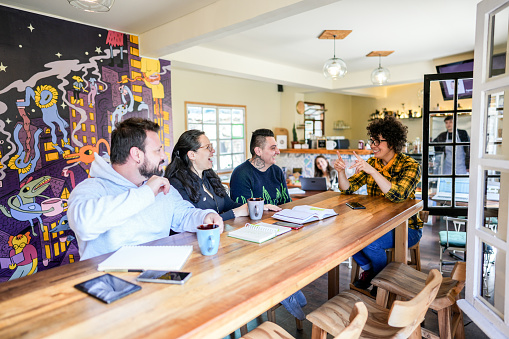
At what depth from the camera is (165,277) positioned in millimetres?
1074

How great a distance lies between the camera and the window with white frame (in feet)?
22.8

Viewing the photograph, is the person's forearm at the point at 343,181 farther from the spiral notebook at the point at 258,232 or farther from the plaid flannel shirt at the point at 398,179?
the spiral notebook at the point at 258,232

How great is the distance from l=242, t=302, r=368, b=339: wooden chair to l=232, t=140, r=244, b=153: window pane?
657 cm

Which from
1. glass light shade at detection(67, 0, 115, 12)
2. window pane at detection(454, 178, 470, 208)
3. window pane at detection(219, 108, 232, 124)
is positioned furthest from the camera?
window pane at detection(219, 108, 232, 124)

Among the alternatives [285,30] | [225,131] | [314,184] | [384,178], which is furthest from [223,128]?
[384,178]

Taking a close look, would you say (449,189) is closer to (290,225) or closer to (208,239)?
(290,225)

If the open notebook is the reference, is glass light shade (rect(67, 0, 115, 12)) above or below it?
above

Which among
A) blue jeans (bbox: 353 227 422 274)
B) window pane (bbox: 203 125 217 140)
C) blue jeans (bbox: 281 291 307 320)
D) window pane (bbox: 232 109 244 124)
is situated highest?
window pane (bbox: 232 109 244 124)

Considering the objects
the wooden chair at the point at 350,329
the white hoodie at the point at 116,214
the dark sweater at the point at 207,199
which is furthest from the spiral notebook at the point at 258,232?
the dark sweater at the point at 207,199

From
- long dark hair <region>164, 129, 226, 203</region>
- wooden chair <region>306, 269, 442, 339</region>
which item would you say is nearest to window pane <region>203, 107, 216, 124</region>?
long dark hair <region>164, 129, 226, 203</region>

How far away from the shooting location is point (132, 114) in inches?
154

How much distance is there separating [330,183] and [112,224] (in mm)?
3487

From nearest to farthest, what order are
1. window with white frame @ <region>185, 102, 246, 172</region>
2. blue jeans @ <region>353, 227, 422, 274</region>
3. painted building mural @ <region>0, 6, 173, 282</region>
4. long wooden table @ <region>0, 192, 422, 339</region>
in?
long wooden table @ <region>0, 192, 422, 339</region> → blue jeans @ <region>353, 227, 422, 274</region> → painted building mural @ <region>0, 6, 173, 282</region> → window with white frame @ <region>185, 102, 246, 172</region>

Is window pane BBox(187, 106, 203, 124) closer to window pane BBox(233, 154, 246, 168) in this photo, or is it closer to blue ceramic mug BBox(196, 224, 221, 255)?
window pane BBox(233, 154, 246, 168)
